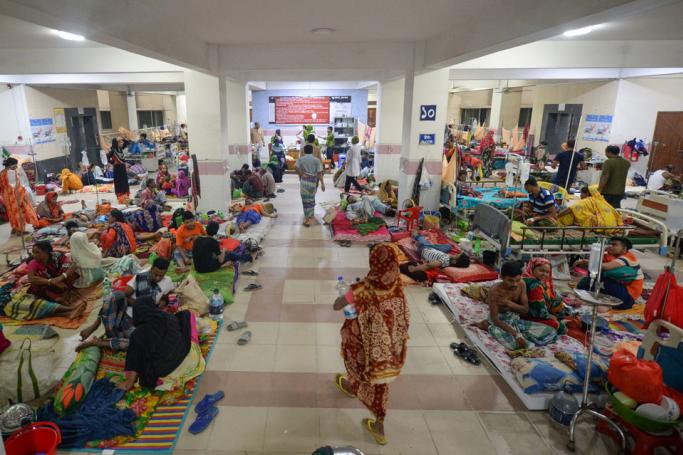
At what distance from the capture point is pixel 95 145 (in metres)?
16.5

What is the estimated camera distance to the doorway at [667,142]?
40.2 ft

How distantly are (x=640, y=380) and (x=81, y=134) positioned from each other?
18094 millimetres

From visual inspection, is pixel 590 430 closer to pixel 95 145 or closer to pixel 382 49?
pixel 382 49

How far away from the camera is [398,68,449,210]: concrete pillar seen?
9203 mm

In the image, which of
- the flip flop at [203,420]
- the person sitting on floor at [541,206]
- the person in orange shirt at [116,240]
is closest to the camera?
the flip flop at [203,420]

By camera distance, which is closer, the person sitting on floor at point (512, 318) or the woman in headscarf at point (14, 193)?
the person sitting on floor at point (512, 318)

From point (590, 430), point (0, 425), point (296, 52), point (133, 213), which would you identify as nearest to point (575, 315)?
point (590, 430)

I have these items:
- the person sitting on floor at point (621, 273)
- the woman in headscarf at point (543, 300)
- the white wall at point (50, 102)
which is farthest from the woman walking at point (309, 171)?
the white wall at point (50, 102)

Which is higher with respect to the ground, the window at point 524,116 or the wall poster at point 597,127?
the window at point 524,116

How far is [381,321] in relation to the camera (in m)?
3.22

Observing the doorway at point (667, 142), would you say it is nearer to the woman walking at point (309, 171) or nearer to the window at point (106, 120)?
the woman walking at point (309, 171)

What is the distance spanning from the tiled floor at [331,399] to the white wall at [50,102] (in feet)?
39.9

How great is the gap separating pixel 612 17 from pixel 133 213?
8.28m

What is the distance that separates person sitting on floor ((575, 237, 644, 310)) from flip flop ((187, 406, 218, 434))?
15.6 ft
